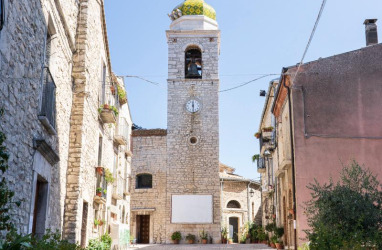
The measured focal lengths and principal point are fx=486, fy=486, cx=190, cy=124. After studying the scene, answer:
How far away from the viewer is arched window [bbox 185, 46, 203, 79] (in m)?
27.8

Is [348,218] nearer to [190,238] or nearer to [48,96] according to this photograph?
[48,96]

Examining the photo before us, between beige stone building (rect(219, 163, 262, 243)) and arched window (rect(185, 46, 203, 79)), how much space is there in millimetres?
7265

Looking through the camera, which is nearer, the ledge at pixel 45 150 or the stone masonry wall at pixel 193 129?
the ledge at pixel 45 150

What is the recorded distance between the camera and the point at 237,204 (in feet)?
106

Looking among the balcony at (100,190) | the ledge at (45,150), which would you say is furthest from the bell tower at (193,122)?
the ledge at (45,150)

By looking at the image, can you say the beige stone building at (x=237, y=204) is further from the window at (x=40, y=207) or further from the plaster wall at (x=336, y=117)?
the window at (x=40, y=207)

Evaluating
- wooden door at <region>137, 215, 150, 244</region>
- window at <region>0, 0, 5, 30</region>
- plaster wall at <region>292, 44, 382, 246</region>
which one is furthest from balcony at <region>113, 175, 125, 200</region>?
window at <region>0, 0, 5, 30</region>

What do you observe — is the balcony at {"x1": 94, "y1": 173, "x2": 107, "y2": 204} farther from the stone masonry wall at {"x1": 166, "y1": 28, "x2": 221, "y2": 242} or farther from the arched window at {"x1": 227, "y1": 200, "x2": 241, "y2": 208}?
the arched window at {"x1": 227, "y1": 200, "x2": 241, "y2": 208}

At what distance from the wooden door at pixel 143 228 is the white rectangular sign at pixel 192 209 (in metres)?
2.56

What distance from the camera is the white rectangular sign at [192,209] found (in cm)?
2578

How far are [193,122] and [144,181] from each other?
4.61 m

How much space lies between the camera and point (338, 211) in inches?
366

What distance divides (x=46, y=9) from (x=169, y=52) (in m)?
20.2

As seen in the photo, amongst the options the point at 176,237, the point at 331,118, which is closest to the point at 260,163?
the point at 176,237
